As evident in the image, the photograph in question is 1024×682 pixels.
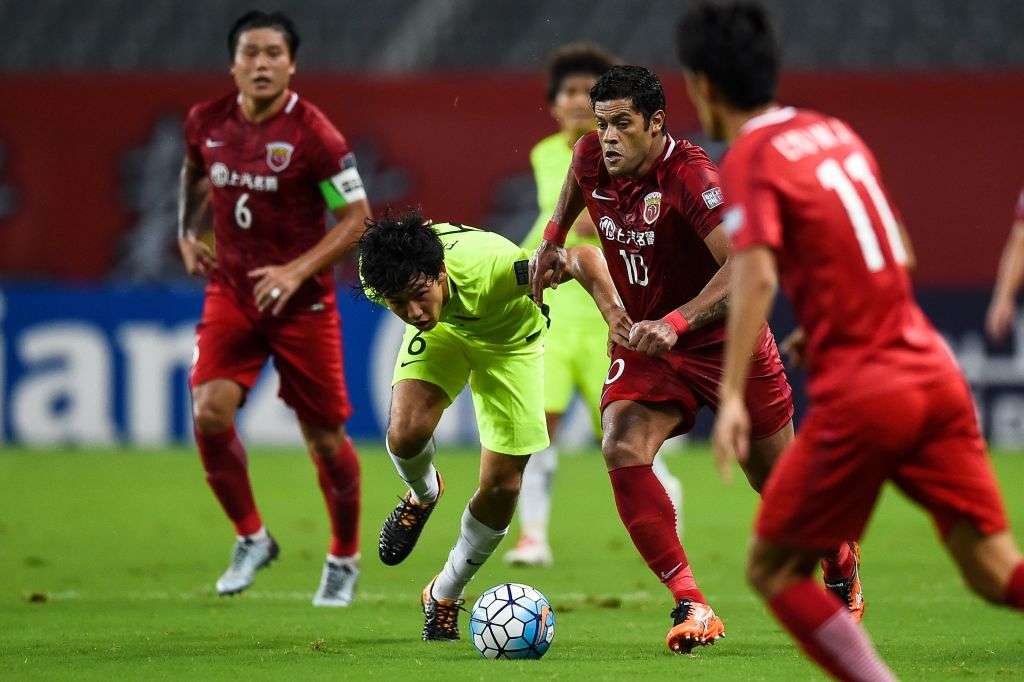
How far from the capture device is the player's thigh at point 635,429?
6262 millimetres

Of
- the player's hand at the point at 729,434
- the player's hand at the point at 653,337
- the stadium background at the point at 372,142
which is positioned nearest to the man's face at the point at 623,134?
the player's hand at the point at 653,337

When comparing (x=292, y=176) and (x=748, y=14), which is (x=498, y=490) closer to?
(x=292, y=176)

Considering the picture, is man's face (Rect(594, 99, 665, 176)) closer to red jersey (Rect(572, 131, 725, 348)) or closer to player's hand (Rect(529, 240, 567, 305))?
red jersey (Rect(572, 131, 725, 348))

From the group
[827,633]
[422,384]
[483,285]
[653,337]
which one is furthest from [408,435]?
[827,633]

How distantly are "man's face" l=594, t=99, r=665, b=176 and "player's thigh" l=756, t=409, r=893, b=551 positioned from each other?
6.96ft

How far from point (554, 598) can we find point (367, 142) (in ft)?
32.2

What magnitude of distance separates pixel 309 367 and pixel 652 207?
2298mm

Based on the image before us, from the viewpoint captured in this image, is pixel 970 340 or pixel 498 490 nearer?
pixel 498 490

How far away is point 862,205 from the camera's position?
4355 millimetres

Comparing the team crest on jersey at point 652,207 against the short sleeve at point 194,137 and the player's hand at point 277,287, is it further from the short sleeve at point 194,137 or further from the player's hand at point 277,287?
the short sleeve at point 194,137

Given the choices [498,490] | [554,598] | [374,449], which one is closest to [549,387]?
[554,598]

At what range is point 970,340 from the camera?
15.9 meters

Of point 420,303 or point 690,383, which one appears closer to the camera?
point 420,303

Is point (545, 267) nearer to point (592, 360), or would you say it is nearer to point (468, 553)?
point (468, 553)
